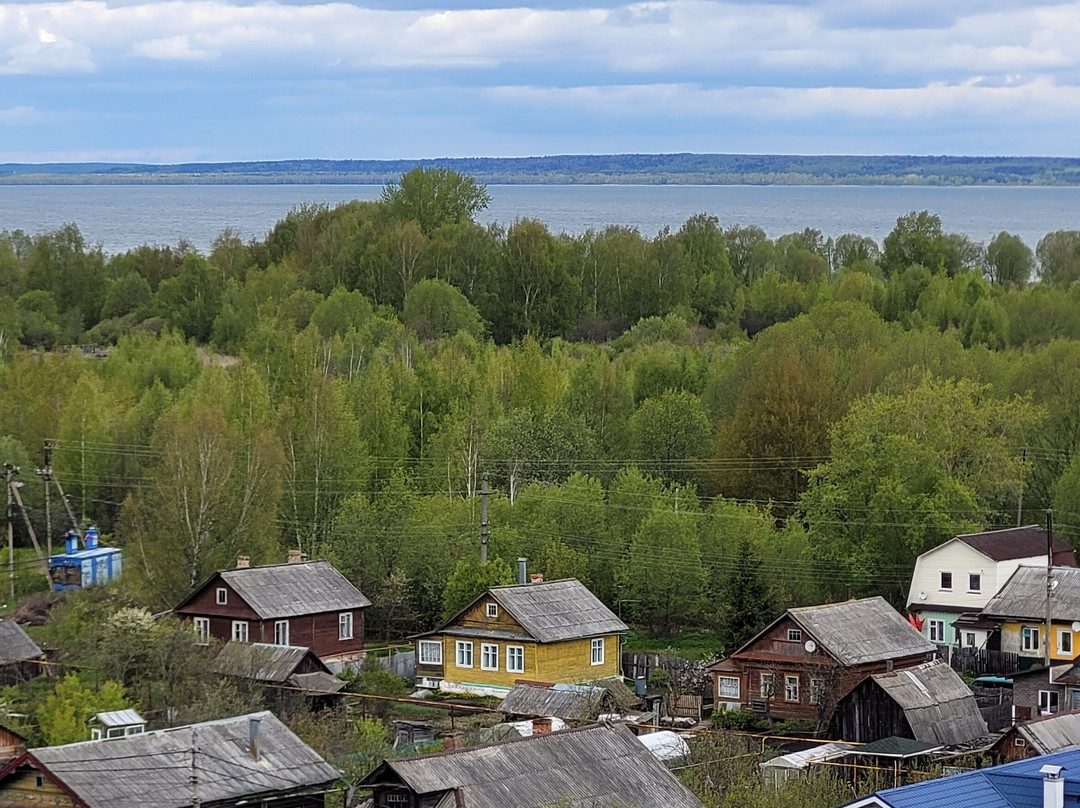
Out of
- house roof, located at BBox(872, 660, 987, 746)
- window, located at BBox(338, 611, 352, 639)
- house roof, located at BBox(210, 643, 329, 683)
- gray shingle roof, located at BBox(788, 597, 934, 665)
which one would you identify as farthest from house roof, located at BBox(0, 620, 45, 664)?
house roof, located at BBox(872, 660, 987, 746)

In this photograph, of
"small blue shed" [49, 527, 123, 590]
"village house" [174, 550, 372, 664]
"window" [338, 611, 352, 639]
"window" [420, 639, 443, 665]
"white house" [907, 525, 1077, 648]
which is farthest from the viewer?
"small blue shed" [49, 527, 123, 590]

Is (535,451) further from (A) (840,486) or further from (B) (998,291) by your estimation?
(B) (998,291)

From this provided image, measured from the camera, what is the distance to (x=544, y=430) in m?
57.9

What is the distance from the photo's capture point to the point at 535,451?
57.3 metres

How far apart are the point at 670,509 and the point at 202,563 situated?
1264 cm

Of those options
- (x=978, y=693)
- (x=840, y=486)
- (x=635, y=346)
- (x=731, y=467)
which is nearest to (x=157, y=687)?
(x=978, y=693)

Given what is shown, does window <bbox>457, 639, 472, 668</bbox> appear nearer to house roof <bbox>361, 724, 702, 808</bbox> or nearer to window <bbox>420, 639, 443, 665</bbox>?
window <bbox>420, 639, 443, 665</bbox>

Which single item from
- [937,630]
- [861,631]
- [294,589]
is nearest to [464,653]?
[294,589]

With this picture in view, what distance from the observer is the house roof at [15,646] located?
3922cm

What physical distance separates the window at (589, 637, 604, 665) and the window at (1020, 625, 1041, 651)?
960 centimetres

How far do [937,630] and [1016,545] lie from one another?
2.92m

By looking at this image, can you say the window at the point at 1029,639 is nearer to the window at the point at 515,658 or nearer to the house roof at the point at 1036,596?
the house roof at the point at 1036,596

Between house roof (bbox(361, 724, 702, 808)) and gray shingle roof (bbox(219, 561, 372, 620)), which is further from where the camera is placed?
gray shingle roof (bbox(219, 561, 372, 620))

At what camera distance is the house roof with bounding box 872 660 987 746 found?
112 feet
